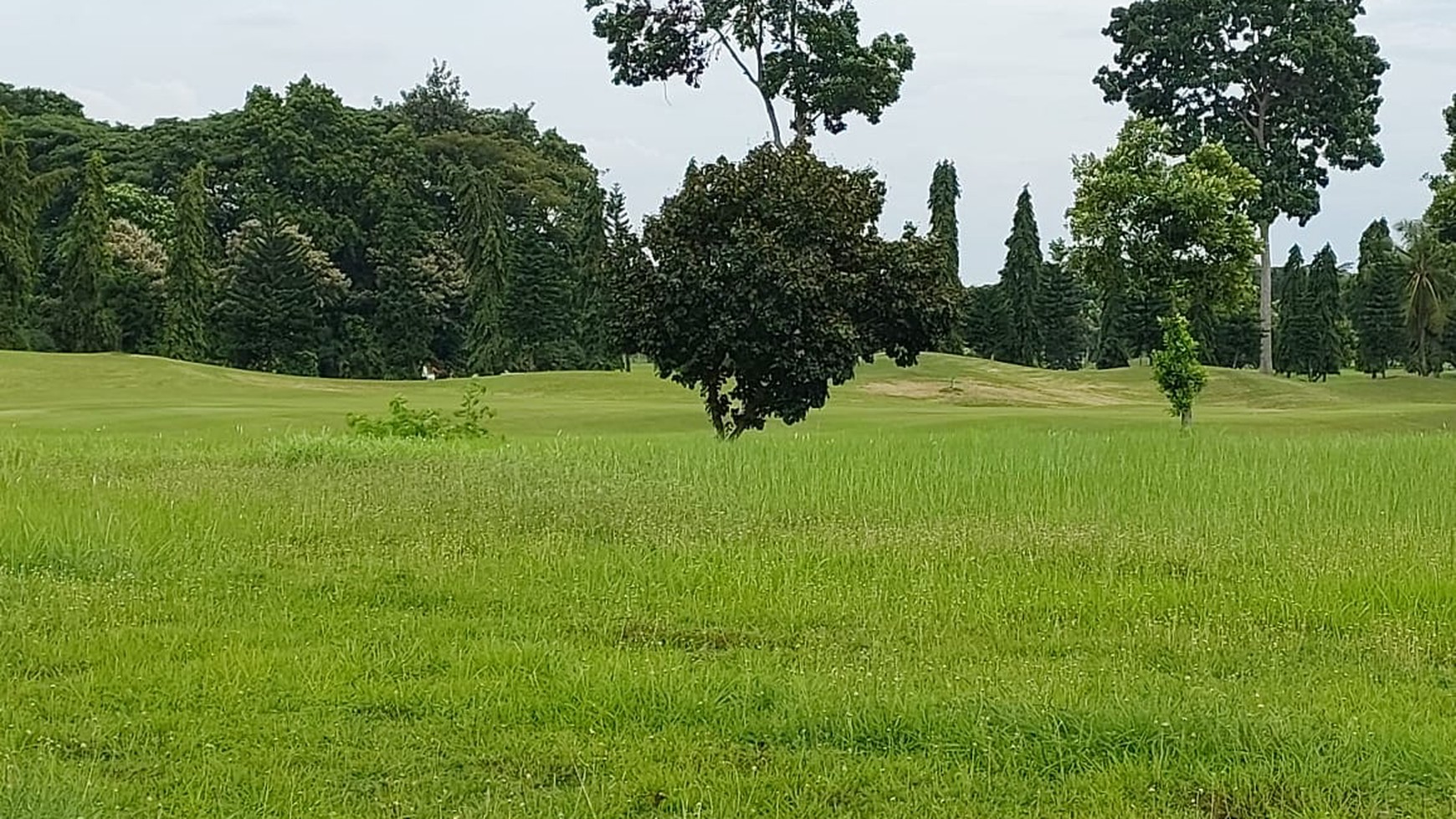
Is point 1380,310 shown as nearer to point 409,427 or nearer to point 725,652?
point 409,427

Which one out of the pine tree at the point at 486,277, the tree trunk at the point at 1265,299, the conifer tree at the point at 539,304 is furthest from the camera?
the conifer tree at the point at 539,304

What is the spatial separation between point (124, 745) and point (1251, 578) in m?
6.05

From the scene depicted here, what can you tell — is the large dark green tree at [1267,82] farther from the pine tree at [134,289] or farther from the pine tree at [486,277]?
the pine tree at [134,289]

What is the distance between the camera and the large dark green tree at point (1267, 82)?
49.2 m

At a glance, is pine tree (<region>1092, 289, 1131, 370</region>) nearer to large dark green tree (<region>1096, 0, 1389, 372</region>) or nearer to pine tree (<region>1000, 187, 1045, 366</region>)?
pine tree (<region>1000, 187, 1045, 366</region>)

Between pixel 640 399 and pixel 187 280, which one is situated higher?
pixel 187 280

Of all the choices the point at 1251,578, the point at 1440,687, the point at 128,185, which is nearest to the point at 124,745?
the point at 1440,687

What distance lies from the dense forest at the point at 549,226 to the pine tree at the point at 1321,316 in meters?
0.17

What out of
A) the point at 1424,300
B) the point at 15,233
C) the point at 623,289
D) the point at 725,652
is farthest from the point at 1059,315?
the point at 725,652

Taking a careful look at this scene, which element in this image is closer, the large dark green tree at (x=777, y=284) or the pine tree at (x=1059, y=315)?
the large dark green tree at (x=777, y=284)

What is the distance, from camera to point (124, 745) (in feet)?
17.0

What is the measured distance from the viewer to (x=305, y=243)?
59.4 metres

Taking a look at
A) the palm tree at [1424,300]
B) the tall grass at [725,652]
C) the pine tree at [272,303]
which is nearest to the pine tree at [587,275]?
the pine tree at [272,303]

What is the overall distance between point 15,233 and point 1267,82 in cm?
4567
